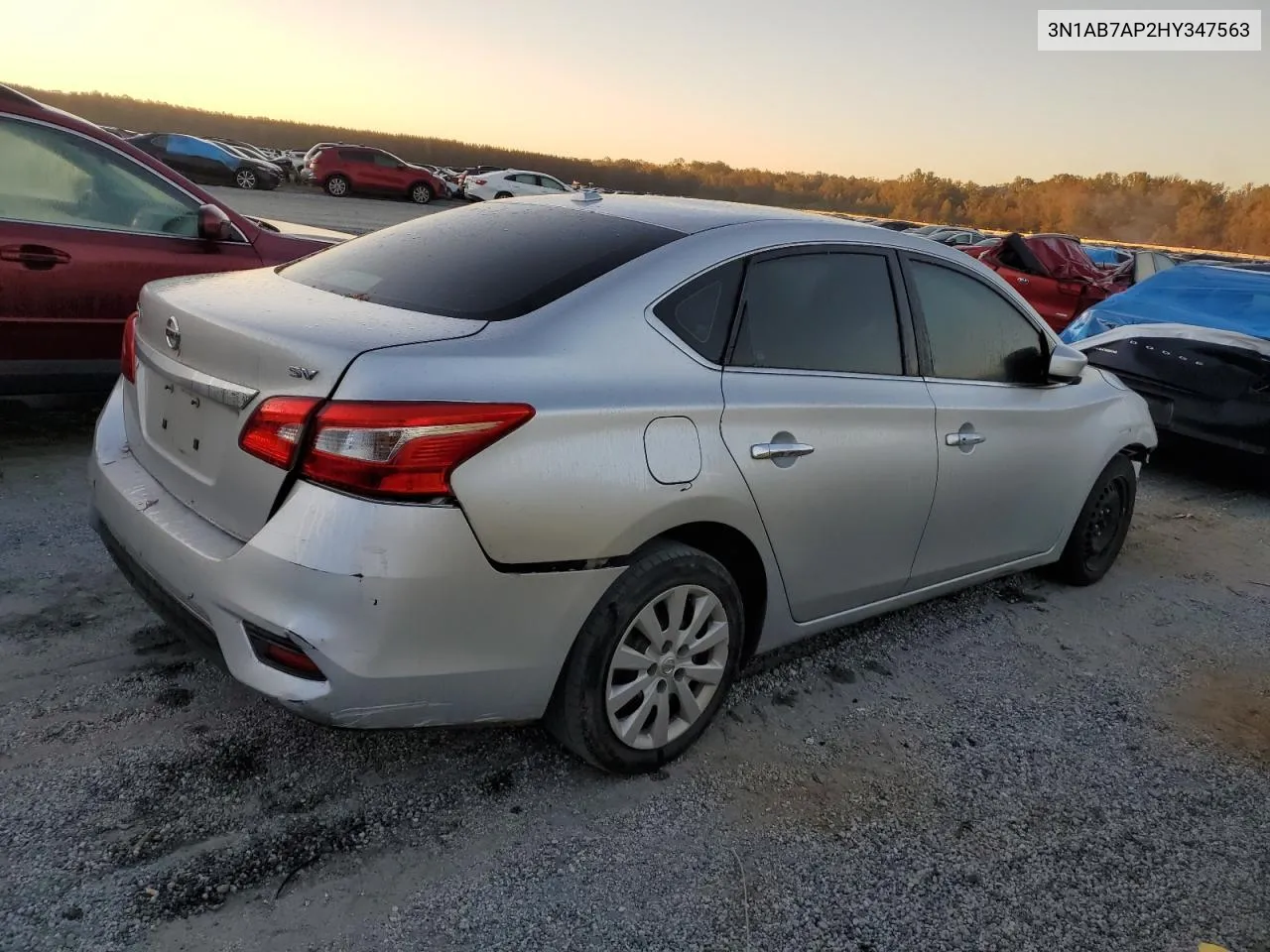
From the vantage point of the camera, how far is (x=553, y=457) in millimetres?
2240

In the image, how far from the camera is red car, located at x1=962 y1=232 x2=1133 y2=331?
12.2 meters

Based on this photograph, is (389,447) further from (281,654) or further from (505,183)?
(505,183)

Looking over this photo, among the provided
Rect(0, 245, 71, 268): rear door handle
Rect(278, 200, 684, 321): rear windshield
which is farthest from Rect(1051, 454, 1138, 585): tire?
Rect(0, 245, 71, 268): rear door handle

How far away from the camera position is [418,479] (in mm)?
2092

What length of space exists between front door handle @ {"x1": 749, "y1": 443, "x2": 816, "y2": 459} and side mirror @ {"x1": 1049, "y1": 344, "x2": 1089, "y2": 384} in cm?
161

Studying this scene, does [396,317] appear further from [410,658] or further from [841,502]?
[841,502]

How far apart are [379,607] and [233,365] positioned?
2.39 feet

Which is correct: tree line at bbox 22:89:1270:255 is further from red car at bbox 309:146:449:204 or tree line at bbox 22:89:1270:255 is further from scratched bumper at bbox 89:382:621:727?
scratched bumper at bbox 89:382:621:727

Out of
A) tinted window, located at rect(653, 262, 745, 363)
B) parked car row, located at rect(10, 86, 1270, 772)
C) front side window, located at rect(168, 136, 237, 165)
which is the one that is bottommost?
parked car row, located at rect(10, 86, 1270, 772)

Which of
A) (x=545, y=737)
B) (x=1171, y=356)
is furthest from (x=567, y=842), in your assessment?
(x=1171, y=356)

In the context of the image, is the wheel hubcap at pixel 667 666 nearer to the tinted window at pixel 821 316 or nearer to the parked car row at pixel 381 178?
the tinted window at pixel 821 316

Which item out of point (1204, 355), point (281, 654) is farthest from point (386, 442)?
point (1204, 355)

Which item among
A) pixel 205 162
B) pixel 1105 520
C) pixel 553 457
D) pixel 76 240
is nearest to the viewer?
pixel 553 457

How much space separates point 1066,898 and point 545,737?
4.79ft
